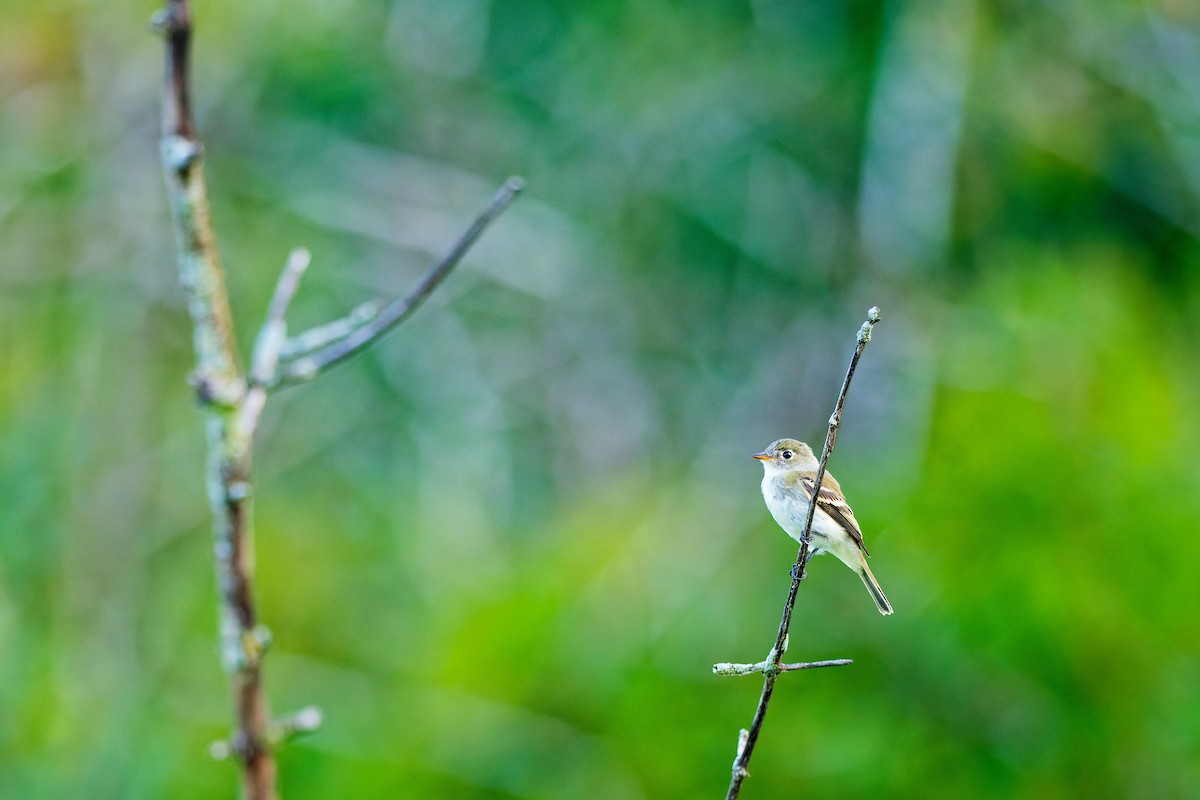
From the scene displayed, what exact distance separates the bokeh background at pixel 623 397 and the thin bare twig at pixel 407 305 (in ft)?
4.61

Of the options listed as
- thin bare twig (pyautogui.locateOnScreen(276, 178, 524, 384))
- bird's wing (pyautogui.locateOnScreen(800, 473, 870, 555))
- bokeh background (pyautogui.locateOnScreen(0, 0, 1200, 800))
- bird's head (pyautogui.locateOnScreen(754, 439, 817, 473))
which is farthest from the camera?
bokeh background (pyautogui.locateOnScreen(0, 0, 1200, 800))

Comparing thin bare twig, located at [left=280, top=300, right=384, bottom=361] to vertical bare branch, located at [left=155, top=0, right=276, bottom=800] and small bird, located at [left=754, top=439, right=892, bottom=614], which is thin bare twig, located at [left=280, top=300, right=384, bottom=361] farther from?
small bird, located at [left=754, top=439, right=892, bottom=614]

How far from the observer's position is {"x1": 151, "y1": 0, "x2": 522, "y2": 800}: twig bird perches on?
1.36 meters

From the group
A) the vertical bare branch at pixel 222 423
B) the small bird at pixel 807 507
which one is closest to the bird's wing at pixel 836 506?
the small bird at pixel 807 507

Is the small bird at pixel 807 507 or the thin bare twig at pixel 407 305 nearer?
the small bird at pixel 807 507

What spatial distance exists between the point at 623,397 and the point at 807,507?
6310mm

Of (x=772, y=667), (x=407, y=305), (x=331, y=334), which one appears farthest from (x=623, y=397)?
(x=772, y=667)

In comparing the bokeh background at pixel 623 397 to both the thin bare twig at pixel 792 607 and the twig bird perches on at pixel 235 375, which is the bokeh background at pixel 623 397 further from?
the thin bare twig at pixel 792 607

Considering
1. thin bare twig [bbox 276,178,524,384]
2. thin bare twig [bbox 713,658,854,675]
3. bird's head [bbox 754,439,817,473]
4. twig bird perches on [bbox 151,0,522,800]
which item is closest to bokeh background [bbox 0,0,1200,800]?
twig bird perches on [bbox 151,0,522,800]

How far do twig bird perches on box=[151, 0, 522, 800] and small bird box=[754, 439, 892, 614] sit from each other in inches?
16.9

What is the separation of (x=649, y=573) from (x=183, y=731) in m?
1.60

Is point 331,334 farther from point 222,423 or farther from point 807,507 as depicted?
point 807,507

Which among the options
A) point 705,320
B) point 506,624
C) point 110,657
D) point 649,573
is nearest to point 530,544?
point 649,573

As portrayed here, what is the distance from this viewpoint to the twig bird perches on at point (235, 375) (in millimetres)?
1356
